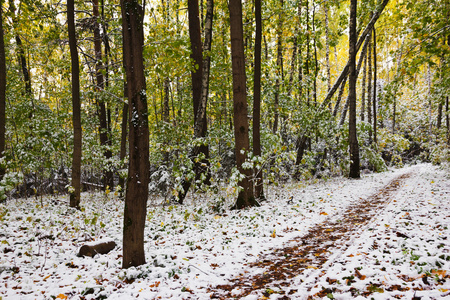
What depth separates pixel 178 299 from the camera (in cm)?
329

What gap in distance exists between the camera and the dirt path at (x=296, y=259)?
11.1 ft

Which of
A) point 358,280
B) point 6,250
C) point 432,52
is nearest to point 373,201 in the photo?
point 432,52

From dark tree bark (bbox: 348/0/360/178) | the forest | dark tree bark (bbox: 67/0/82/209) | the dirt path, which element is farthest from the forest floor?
dark tree bark (bbox: 348/0/360/178)

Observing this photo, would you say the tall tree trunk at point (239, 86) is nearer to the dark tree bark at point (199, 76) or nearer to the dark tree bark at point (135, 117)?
the dark tree bark at point (199, 76)

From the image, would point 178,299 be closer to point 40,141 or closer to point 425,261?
point 425,261

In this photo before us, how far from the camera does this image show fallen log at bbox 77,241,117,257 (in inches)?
196

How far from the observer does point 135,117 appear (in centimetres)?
383

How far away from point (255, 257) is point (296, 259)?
0.74 meters

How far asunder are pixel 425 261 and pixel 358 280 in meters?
1.02

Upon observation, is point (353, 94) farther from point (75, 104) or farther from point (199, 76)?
point (75, 104)

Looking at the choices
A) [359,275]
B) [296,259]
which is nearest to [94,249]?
[296,259]

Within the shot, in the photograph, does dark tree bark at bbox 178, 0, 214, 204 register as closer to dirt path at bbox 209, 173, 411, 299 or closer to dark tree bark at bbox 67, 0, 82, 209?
dark tree bark at bbox 67, 0, 82, 209

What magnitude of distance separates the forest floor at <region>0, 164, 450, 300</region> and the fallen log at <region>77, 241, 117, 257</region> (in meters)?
0.13

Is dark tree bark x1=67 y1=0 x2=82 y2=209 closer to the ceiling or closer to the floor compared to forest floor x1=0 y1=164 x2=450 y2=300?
closer to the ceiling
